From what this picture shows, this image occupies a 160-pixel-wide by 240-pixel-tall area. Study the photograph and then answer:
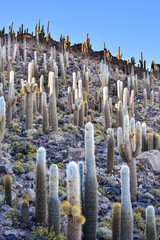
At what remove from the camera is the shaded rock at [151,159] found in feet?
40.5

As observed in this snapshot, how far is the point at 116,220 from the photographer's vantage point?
261 inches

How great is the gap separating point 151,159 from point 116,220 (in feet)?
20.4

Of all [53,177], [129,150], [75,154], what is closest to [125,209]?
[53,177]

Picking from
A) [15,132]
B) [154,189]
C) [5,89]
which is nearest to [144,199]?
[154,189]

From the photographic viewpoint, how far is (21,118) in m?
15.2

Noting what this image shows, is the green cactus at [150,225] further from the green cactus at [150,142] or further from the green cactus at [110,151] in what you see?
the green cactus at [150,142]

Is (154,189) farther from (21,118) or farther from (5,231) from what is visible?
(21,118)

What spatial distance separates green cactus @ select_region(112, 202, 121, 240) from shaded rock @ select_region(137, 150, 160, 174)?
5999mm

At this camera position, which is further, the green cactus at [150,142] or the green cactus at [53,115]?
the green cactus at [53,115]

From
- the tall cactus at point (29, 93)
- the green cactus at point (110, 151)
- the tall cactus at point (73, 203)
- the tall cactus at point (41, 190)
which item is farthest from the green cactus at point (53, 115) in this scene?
the tall cactus at point (73, 203)

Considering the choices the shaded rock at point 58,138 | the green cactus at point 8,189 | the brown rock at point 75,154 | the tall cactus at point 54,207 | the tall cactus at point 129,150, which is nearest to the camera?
the tall cactus at point 54,207

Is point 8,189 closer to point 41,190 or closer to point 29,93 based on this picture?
point 41,190

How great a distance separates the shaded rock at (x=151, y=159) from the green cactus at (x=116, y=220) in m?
Answer: 6.00

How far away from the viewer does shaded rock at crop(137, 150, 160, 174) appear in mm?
12359
